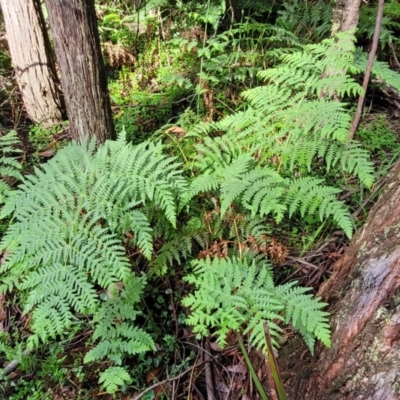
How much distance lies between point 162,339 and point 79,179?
3.26 feet

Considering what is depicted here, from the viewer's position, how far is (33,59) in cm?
334

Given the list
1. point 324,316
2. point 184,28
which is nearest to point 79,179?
point 324,316

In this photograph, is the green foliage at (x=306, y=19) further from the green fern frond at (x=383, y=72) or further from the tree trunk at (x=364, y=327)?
→ the tree trunk at (x=364, y=327)

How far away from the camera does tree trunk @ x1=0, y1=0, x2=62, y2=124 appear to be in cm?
317

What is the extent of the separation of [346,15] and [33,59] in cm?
239

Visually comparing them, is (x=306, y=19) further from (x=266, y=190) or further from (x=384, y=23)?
(x=266, y=190)

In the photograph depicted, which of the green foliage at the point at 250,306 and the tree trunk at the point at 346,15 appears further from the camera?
the tree trunk at the point at 346,15

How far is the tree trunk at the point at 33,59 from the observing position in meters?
3.17

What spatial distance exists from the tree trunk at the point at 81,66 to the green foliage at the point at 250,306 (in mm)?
1047

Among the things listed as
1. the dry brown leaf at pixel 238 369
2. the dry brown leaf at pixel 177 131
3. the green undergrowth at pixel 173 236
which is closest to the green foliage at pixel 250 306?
the green undergrowth at pixel 173 236

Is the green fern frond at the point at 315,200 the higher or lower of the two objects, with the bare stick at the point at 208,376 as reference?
higher

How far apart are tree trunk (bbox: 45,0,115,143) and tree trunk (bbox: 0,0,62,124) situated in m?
0.86

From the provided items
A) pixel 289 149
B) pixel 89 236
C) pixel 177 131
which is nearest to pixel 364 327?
pixel 289 149

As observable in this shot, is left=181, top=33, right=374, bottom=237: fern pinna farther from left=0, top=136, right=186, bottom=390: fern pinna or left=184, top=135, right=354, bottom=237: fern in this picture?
left=0, top=136, right=186, bottom=390: fern pinna
